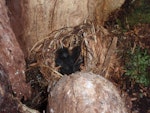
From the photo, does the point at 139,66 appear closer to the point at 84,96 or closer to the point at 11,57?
the point at 84,96

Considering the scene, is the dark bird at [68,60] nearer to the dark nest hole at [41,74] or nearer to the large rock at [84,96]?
the dark nest hole at [41,74]

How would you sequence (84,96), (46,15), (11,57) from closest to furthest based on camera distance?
(84,96), (11,57), (46,15)

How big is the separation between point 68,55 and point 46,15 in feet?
1.46

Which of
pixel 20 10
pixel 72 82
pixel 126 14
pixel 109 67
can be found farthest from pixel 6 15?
pixel 126 14

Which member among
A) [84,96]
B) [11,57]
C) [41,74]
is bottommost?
[41,74]

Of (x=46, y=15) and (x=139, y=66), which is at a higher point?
(x=46, y=15)

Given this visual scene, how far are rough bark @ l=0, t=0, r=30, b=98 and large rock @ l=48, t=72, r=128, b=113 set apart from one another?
13.6 inches

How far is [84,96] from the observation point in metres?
2.37

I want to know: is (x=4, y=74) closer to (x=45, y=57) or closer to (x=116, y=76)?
(x=45, y=57)

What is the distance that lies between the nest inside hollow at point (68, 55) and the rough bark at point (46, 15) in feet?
0.26

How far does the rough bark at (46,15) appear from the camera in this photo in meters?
2.71

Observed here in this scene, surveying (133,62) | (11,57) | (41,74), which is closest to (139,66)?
(133,62)

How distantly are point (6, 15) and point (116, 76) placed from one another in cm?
109

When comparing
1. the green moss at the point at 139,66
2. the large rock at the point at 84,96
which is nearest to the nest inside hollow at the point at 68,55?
the green moss at the point at 139,66
